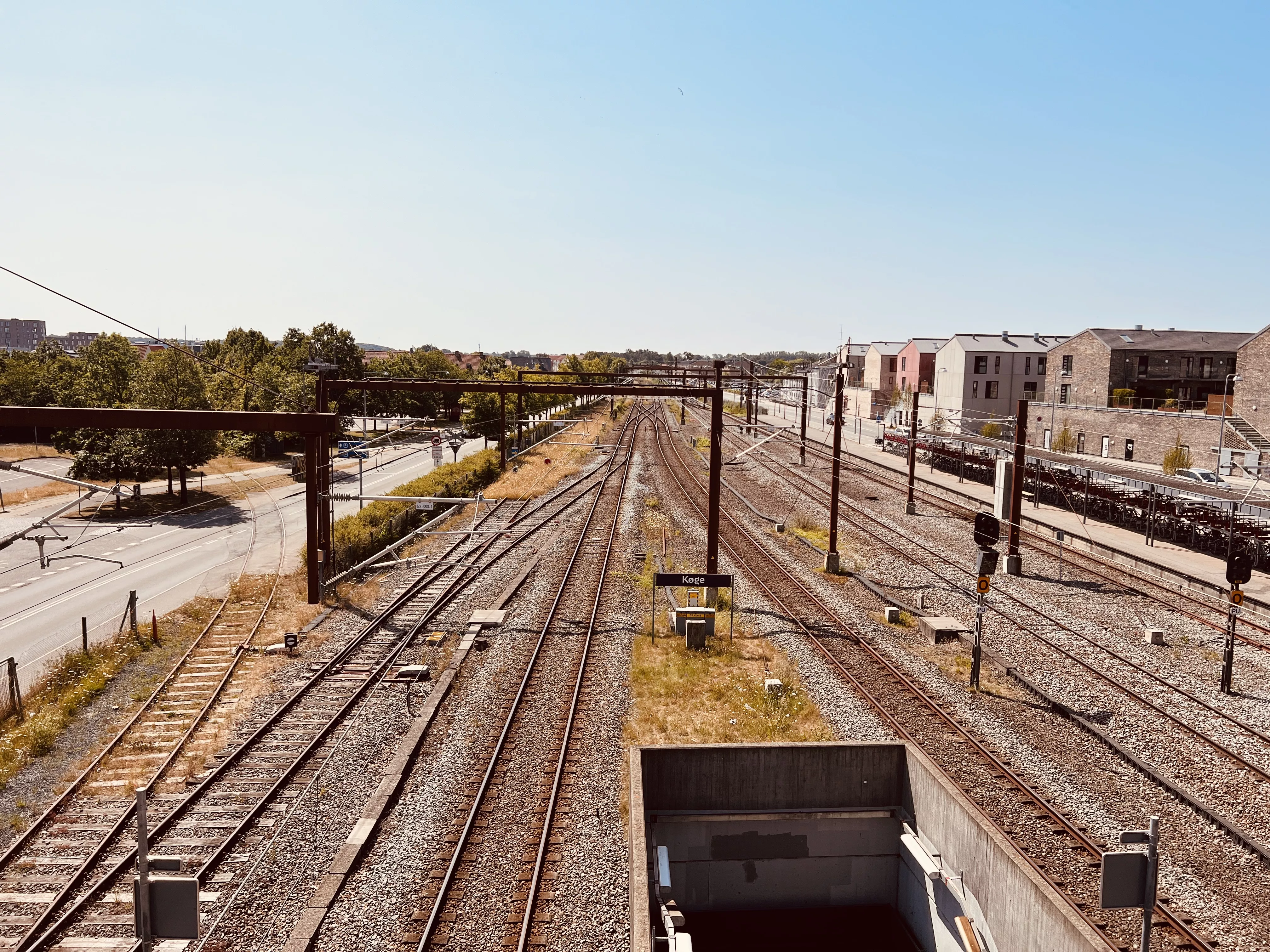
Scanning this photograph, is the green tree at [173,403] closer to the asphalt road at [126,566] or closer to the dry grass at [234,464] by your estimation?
the asphalt road at [126,566]

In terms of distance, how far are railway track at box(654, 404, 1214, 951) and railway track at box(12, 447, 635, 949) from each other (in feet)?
32.8

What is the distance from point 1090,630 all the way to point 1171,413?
1174 inches

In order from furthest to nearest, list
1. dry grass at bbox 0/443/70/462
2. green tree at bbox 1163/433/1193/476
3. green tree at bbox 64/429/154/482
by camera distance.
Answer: dry grass at bbox 0/443/70/462 < green tree at bbox 1163/433/1193/476 < green tree at bbox 64/429/154/482

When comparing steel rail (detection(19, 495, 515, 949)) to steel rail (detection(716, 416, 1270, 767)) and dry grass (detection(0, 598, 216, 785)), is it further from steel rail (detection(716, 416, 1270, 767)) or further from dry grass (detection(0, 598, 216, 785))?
steel rail (detection(716, 416, 1270, 767))

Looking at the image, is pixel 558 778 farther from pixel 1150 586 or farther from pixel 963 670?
pixel 1150 586

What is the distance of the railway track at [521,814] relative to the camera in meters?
9.67

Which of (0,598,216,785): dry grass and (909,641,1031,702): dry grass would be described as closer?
(0,598,216,785): dry grass

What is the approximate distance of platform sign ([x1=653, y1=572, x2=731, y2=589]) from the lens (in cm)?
1900

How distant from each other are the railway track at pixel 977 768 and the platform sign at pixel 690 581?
2.67m

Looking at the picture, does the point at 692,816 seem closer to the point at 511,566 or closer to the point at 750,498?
the point at 511,566

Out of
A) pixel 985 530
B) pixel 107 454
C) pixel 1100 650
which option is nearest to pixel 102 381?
pixel 107 454

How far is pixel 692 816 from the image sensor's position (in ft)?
42.5

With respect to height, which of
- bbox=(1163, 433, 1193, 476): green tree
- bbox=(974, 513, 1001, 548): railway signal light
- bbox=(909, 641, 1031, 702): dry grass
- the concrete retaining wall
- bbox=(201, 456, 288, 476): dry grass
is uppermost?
bbox=(1163, 433, 1193, 476): green tree

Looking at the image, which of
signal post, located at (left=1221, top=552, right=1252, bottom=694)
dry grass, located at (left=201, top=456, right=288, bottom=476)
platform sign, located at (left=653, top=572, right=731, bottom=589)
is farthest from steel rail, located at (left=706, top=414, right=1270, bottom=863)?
dry grass, located at (left=201, top=456, right=288, bottom=476)
